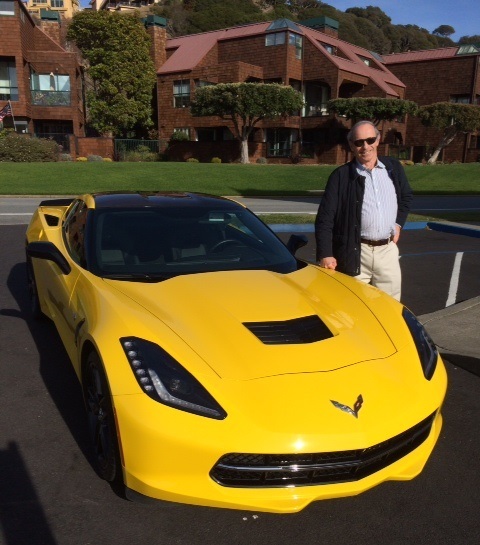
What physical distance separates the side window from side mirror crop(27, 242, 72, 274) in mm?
94

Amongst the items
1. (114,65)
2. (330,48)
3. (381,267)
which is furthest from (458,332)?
(330,48)

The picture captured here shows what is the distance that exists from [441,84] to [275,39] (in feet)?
57.6

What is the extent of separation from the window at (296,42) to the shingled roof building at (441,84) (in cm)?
1262

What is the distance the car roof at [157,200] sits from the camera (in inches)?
166

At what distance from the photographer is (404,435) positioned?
2576 millimetres

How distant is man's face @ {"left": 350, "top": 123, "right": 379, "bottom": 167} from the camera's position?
13.0 ft

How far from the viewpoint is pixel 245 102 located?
36.4 m

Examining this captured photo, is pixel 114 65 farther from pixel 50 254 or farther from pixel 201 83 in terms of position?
pixel 50 254

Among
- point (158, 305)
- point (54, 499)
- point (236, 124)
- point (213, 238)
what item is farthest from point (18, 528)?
point (236, 124)

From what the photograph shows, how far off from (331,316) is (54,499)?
1.74 metres

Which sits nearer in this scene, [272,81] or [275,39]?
[275,39]

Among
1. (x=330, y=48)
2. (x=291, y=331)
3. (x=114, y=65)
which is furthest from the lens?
(x=330, y=48)

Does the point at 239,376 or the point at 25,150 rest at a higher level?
the point at 239,376

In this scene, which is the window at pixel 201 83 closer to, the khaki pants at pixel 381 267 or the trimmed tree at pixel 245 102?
the trimmed tree at pixel 245 102
